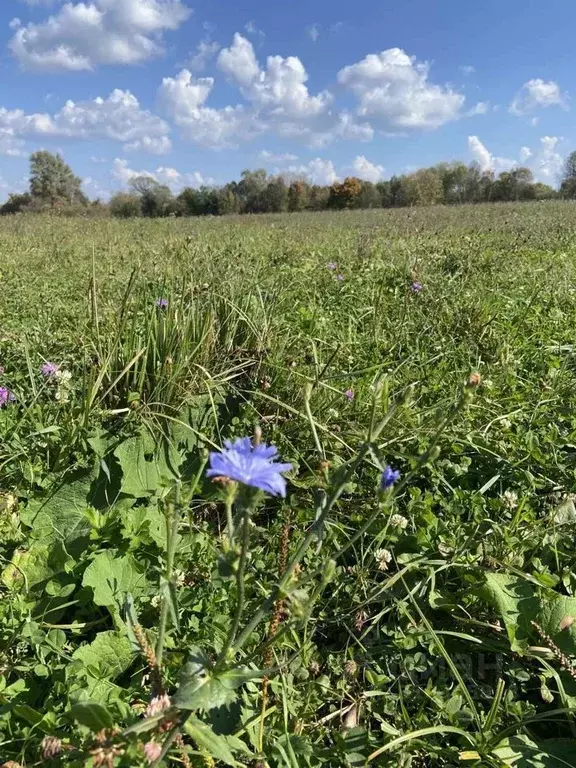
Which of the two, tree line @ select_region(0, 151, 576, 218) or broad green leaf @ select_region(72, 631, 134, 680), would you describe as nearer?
broad green leaf @ select_region(72, 631, 134, 680)

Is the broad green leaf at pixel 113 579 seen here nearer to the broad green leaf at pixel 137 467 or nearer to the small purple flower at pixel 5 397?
the broad green leaf at pixel 137 467

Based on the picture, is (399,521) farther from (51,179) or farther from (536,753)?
(51,179)

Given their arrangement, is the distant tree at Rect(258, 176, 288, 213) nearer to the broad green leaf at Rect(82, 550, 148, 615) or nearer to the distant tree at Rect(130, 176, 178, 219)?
the distant tree at Rect(130, 176, 178, 219)

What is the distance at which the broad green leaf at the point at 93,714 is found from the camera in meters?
0.72

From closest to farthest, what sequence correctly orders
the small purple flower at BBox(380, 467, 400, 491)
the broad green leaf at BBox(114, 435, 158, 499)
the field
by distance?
the small purple flower at BBox(380, 467, 400, 491)
the field
the broad green leaf at BBox(114, 435, 158, 499)

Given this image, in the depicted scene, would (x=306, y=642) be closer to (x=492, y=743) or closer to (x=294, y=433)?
(x=492, y=743)

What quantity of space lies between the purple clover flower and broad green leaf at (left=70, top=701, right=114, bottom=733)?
1.21 ft

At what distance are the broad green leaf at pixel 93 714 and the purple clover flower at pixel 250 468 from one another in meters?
0.37

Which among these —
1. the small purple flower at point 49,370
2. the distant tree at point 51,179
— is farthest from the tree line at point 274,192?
the small purple flower at point 49,370

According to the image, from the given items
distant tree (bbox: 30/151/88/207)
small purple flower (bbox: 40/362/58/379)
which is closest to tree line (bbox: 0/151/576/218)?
distant tree (bbox: 30/151/88/207)

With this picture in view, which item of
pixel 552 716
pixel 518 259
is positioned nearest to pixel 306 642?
pixel 552 716

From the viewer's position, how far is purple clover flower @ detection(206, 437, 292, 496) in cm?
66

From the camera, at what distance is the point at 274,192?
41344 millimetres

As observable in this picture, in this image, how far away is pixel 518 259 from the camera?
4.74 m
